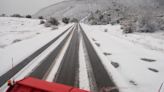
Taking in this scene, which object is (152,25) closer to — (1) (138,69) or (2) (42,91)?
(1) (138,69)

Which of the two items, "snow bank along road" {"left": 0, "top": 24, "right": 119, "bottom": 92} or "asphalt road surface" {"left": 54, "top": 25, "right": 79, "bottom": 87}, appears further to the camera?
"asphalt road surface" {"left": 54, "top": 25, "right": 79, "bottom": 87}

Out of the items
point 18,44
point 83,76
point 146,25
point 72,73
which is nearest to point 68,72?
point 72,73

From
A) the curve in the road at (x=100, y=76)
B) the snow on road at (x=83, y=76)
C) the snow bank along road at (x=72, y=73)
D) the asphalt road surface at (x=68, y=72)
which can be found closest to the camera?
the snow on road at (x=83, y=76)

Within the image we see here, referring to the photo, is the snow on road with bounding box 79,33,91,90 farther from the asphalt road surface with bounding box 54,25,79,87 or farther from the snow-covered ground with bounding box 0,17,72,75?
the snow-covered ground with bounding box 0,17,72,75

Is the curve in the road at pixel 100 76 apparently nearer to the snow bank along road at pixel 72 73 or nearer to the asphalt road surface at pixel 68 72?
the snow bank along road at pixel 72 73

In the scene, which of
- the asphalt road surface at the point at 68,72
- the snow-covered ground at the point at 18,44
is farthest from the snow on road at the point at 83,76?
the snow-covered ground at the point at 18,44

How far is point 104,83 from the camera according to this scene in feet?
22.9

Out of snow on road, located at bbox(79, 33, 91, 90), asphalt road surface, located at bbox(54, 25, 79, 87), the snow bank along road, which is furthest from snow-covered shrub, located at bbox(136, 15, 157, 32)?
asphalt road surface, located at bbox(54, 25, 79, 87)

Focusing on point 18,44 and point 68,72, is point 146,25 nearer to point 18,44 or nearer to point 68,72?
point 18,44

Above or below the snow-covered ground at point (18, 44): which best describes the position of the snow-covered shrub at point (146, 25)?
above

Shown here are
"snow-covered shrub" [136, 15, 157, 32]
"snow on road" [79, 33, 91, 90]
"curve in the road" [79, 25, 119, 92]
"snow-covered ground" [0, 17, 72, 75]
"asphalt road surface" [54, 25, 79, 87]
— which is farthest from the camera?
"snow-covered shrub" [136, 15, 157, 32]

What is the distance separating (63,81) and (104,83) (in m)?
1.70

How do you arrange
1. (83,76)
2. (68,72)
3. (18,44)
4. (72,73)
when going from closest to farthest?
(83,76) < (72,73) < (68,72) < (18,44)

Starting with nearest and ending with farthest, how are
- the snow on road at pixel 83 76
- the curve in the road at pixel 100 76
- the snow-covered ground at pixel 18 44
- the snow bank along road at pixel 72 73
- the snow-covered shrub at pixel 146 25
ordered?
1. the snow on road at pixel 83 76
2. the curve in the road at pixel 100 76
3. the snow bank along road at pixel 72 73
4. the snow-covered ground at pixel 18 44
5. the snow-covered shrub at pixel 146 25
